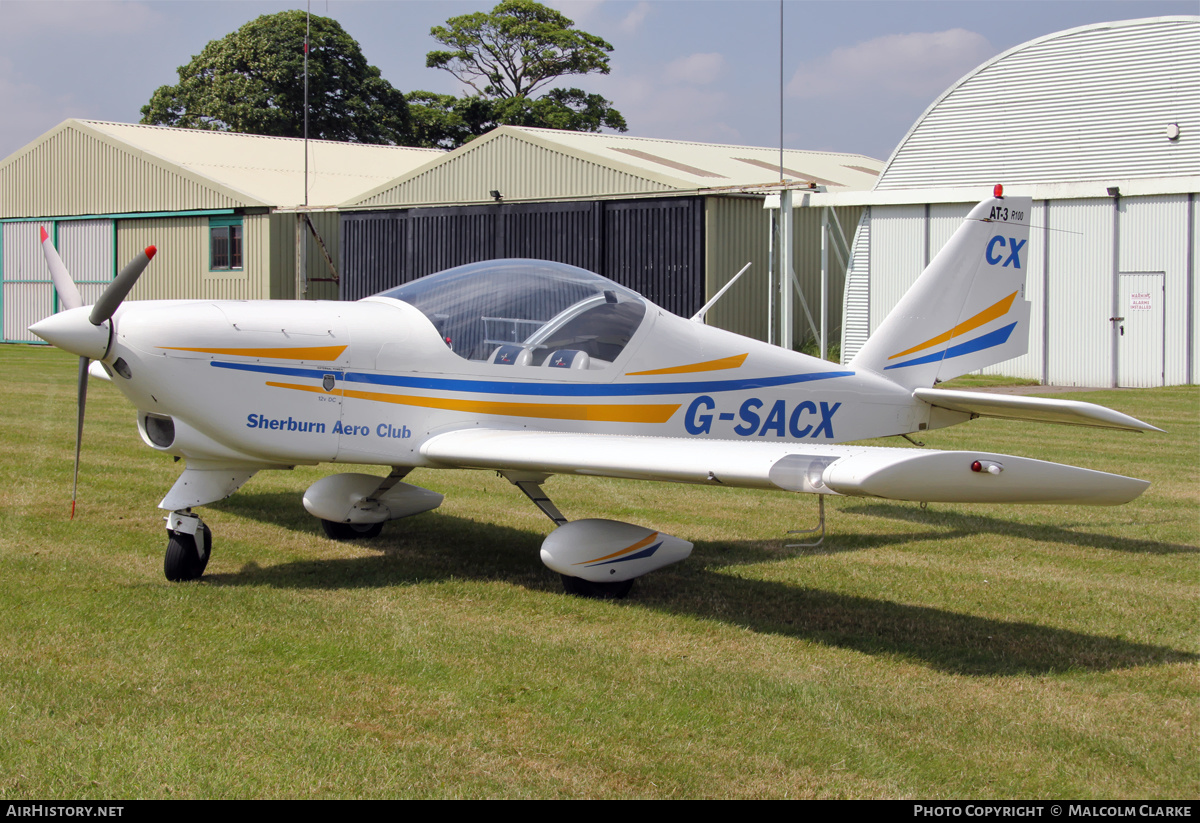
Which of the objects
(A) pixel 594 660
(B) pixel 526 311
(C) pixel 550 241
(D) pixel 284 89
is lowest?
(A) pixel 594 660

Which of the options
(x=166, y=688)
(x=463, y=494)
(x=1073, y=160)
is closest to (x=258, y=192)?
(x=1073, y=160)

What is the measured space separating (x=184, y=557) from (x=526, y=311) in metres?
2.37

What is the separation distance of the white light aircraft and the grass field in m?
0.43

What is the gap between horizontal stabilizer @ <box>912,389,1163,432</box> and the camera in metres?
6.02

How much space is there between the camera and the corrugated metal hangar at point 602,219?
22656mm

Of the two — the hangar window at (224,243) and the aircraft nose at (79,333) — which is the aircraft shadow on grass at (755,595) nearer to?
the aircraft nose at (79,333)

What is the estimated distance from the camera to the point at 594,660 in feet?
16.5

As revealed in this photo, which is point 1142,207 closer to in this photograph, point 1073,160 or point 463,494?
point 1073,160

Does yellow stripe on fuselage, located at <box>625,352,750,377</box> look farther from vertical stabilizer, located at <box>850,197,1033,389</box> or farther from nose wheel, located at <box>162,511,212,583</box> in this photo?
nose wheel, located at <box>162,511,212,583</box>

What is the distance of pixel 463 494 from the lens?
9492 mm

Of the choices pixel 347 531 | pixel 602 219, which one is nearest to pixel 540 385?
pixel 347 531

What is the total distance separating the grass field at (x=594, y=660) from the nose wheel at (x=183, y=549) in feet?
0.44

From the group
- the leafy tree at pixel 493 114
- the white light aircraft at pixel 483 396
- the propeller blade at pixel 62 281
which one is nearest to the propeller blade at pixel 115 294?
the white light aircraft at pixel 483 396

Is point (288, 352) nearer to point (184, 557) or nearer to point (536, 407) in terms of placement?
point (184, 557)
